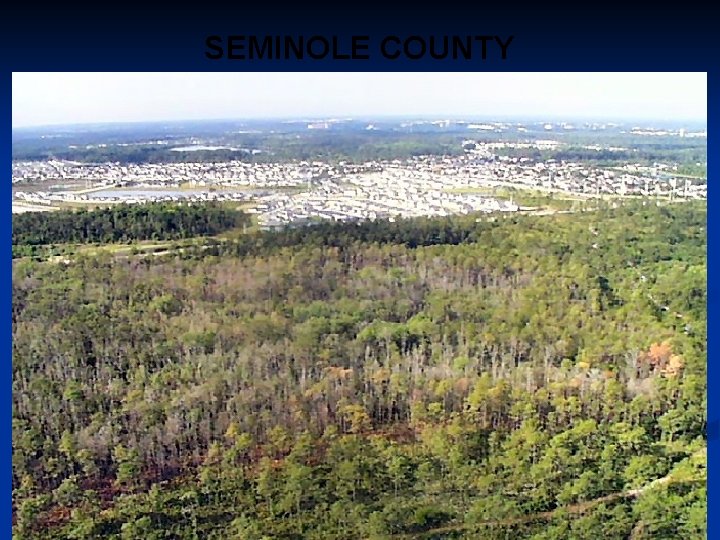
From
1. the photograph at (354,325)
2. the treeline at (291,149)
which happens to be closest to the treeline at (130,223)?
the photograph at (354,325)

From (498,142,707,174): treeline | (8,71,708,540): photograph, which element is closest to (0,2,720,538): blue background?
(8,71,708,540): photograph

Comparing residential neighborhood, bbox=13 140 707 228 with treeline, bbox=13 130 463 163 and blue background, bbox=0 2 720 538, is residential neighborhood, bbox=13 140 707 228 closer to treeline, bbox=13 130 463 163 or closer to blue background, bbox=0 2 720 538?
treeline, bbox=13 130 463 163

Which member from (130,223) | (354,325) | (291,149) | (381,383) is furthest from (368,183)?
(130,223)

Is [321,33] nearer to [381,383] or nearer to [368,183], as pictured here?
[368,183]

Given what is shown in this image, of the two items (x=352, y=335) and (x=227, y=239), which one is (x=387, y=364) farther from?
(x=227, y=239)

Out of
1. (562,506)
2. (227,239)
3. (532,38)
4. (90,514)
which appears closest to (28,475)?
(90,514)

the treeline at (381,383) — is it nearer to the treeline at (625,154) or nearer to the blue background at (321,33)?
the treeline at (625,154)
